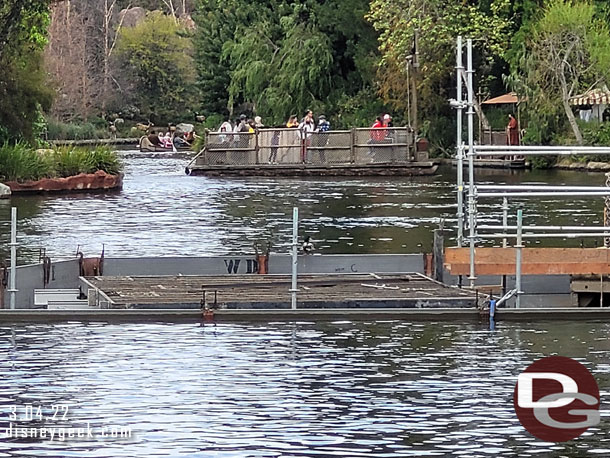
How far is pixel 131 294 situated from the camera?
19344 millimetres

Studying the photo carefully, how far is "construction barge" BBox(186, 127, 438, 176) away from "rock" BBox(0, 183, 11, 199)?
1425cm

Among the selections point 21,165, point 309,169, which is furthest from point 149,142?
point 21,165

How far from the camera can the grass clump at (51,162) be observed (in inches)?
1763

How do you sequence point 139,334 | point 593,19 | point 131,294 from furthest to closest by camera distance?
point 593,19
point 131,294
point 139,334

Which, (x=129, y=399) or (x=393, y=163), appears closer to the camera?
(x=129, y=399)

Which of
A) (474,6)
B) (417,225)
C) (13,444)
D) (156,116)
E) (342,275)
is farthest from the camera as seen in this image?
Result: (156,116)

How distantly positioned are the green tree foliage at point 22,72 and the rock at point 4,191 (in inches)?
236

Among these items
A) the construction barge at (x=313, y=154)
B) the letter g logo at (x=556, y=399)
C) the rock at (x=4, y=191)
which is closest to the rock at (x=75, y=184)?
the rock at (x=4, y=191)

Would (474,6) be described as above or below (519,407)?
above

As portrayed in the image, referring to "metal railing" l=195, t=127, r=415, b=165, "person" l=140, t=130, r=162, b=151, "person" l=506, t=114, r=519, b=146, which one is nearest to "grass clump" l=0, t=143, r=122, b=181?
"metal railing" l=195, t=127, r=415, b=165

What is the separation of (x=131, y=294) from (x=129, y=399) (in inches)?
198

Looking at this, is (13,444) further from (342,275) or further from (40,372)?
(342,275)

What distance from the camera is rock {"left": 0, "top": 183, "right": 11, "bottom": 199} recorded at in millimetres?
42750

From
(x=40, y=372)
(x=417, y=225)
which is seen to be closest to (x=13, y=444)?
(x=40, y=372)
